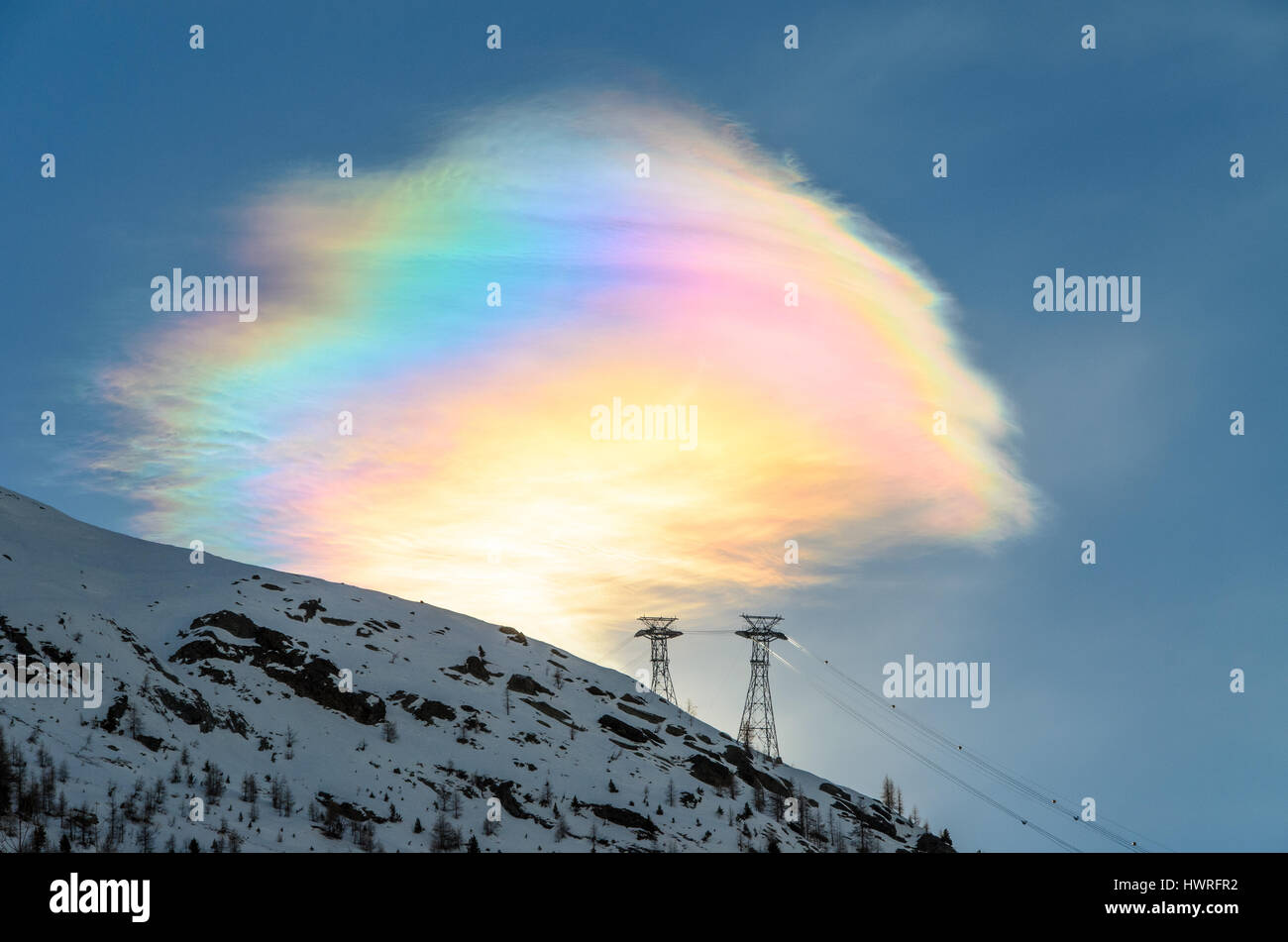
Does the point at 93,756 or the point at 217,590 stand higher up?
the point at 217,590

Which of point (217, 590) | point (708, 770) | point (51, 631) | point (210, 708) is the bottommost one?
point (708, 770)
